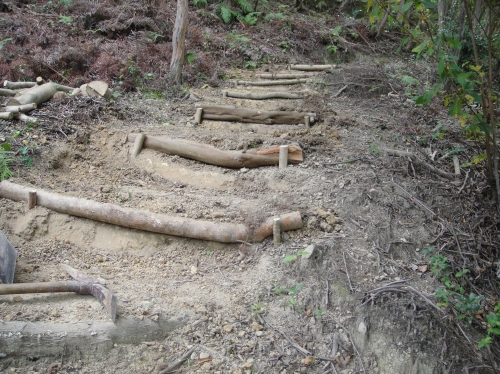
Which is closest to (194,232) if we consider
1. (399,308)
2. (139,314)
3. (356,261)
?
(139,314)

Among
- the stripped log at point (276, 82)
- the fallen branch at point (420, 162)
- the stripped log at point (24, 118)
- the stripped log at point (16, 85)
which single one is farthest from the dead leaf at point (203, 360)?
the stripped log at point (276, 82)

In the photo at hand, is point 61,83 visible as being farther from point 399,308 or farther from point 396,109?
point 399,308

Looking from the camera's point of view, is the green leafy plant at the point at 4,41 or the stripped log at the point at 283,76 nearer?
the green leafy plant at the point at 4,41

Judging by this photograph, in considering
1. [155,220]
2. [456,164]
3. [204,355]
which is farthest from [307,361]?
[456,164]

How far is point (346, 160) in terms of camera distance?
6176mm

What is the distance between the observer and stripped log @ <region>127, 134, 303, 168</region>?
636 centimetres

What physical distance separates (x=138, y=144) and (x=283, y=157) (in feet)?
7.68

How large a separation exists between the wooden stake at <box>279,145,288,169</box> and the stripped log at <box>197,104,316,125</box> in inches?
69.3

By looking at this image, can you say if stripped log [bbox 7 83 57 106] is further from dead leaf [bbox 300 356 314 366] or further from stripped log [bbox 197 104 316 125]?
dead leaf [bbox 300 356 314 366]

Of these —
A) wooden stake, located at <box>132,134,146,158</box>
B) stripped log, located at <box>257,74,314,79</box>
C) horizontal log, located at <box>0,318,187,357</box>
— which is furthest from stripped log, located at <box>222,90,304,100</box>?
horizontal log, located at <box>0,318,187,357</box>

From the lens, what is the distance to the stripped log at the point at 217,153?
6.36 m

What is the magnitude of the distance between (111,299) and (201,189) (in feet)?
8.32

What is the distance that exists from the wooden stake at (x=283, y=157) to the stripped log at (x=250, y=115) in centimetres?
176

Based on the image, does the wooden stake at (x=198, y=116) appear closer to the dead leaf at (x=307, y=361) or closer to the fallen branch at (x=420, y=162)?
the fallen branch at (x=420, y=162)
